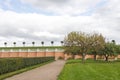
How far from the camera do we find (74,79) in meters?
18.4

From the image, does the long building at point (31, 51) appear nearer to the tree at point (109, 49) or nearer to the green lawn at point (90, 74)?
the tree at point (109, 49)

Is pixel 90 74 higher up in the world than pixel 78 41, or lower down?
lower down

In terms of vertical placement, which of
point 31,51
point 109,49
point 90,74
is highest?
point 31,51

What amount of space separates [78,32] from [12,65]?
23.6 metres

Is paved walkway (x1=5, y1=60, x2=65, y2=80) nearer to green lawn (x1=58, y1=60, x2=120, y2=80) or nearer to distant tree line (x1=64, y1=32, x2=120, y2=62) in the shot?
green lawn (x1=58, y1=60, x2=120, y2=80)

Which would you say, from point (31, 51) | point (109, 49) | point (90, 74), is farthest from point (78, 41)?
point (31, 51)

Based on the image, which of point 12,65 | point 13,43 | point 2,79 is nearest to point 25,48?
point 13,43

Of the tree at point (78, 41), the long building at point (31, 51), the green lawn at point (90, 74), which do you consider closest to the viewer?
the green lawn at point (90, 74)

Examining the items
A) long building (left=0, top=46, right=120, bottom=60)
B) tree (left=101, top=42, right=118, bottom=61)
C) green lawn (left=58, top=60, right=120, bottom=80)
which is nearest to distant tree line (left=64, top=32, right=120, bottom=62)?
tree (left=101, top=42, right=118, bottom=61)

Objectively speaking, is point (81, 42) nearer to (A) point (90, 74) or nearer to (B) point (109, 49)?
(B) point (109, 49)

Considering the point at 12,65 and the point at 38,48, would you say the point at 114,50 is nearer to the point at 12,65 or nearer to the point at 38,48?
the point at 12,65

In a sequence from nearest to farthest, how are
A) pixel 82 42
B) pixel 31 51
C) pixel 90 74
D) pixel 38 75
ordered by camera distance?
pixel 38 75, pixel 90 74, pixel 82 42, pixel 31 51

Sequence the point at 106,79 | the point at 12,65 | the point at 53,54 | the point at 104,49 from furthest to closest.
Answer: the point at 53,54, the point at 104,49, the point at 12,65, the point at 106,79

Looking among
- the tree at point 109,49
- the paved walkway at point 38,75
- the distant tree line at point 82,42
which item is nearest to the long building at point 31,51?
the tree at point 109,49
